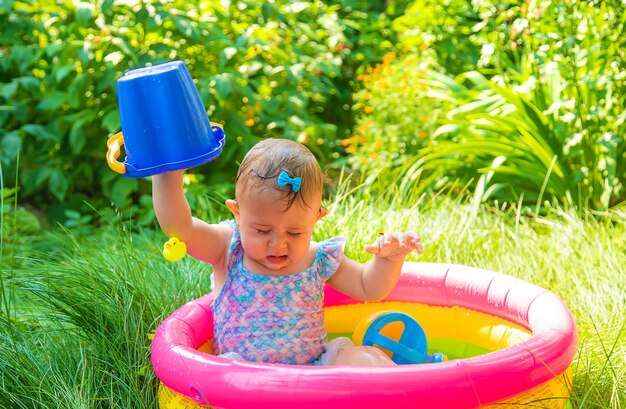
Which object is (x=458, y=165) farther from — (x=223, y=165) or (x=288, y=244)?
(x=288, y=244)

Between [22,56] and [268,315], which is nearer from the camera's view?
[268,315]

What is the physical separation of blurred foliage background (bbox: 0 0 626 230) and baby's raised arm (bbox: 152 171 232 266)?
4.94 feet

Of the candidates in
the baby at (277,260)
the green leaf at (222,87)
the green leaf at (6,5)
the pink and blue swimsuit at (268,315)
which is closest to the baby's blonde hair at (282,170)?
the baby at (277,260)

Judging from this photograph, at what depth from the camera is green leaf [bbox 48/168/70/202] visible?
4688 millimetres

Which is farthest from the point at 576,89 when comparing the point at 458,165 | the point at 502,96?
the point at 458,165

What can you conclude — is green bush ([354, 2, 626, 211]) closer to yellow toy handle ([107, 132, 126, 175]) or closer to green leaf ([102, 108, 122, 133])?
green leaf ([102, 108, 122, 133])

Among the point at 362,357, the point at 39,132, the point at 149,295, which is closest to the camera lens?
the point at 362,357

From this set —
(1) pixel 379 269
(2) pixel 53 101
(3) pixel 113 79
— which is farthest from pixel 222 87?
(1) pixel 379 269

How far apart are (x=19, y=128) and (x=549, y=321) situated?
3.74 metres

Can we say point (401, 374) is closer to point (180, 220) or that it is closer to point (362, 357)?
point (362, 357)

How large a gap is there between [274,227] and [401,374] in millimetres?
618

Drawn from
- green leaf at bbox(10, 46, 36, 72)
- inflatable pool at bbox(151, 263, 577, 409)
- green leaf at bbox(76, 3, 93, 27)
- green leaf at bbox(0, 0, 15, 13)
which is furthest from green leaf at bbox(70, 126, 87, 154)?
inflatable pool at bbox(151, 263, 577, 409)

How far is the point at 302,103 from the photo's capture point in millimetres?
5234

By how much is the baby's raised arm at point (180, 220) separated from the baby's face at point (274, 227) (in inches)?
5.5
